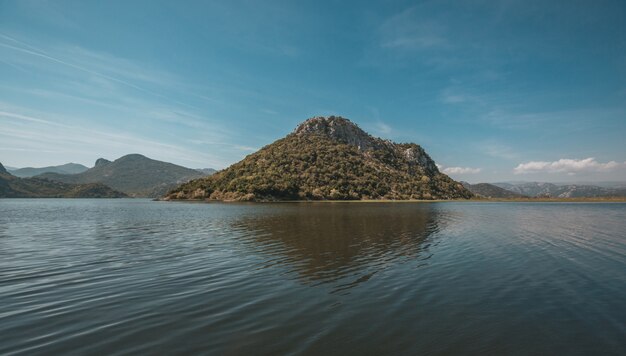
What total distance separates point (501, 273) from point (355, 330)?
15.7m

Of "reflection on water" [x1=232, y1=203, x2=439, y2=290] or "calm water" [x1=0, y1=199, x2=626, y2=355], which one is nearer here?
"calm water" [x1=0, y1=199, x2=626, y2=355]

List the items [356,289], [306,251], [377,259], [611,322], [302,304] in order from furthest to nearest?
1. [306,251]
2. [377,259]
3. [356,289]
4. [302,304]
5. [611,322]

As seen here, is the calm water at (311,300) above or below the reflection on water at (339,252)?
below

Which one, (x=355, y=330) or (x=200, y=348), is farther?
(x=355, y=330)

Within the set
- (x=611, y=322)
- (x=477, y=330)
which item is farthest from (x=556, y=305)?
(x=477, y=330)

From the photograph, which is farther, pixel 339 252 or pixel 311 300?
pixel 339 252

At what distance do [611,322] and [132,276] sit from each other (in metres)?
26.2

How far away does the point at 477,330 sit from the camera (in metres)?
12.7

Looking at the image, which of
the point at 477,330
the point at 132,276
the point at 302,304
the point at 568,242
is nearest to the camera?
the point at 477,330

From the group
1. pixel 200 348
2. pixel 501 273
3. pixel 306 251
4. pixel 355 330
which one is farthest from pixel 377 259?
pixel 200 348

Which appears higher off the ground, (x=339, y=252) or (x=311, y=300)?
(x=339, y=252)

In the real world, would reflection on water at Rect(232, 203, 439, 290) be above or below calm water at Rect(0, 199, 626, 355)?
above

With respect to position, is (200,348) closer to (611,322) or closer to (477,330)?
(477,330)

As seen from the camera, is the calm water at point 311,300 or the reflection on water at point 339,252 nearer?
the calm water at point 311,300
